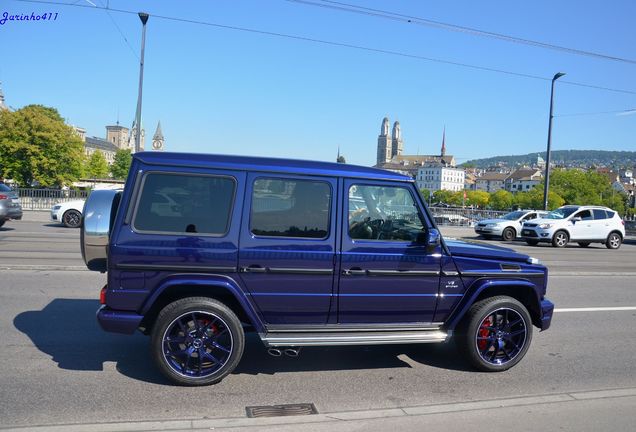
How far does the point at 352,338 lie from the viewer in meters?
4.83

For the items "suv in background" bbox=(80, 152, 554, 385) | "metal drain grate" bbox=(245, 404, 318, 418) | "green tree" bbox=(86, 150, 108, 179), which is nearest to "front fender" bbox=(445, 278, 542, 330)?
"suv in background" bbox=(80, 152, 554, 385)

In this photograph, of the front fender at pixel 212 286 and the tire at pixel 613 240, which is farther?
the tire at pixel 613 240

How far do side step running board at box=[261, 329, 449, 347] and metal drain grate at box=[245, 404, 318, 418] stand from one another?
0.54m

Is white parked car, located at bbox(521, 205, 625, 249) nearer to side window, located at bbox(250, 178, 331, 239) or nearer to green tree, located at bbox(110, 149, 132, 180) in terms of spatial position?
side window, located at bbox(250, 178, 331, 239)

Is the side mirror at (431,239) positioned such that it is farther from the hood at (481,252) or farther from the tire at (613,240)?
the tire at (613,240)

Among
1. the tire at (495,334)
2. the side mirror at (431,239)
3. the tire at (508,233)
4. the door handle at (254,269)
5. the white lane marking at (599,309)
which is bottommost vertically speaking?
the white lane marking at (599,309)

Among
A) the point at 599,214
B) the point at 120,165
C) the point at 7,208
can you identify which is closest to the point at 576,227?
the point at 599,214

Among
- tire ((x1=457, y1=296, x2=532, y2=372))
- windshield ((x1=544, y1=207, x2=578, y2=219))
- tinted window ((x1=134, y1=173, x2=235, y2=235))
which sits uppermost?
windshield ((x1=544, y1=207, x2=578, y2=219))

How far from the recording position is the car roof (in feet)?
15.1

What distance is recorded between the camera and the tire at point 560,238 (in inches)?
861

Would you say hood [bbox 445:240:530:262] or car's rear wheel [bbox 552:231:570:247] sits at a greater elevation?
hood [bbox 445:240:530:262]

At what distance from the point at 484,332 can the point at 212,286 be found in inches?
109

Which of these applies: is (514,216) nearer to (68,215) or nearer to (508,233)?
(508,233)

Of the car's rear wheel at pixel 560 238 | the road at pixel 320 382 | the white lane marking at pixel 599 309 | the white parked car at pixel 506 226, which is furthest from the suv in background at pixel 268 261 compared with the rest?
the white parked car at pixel 506 226
